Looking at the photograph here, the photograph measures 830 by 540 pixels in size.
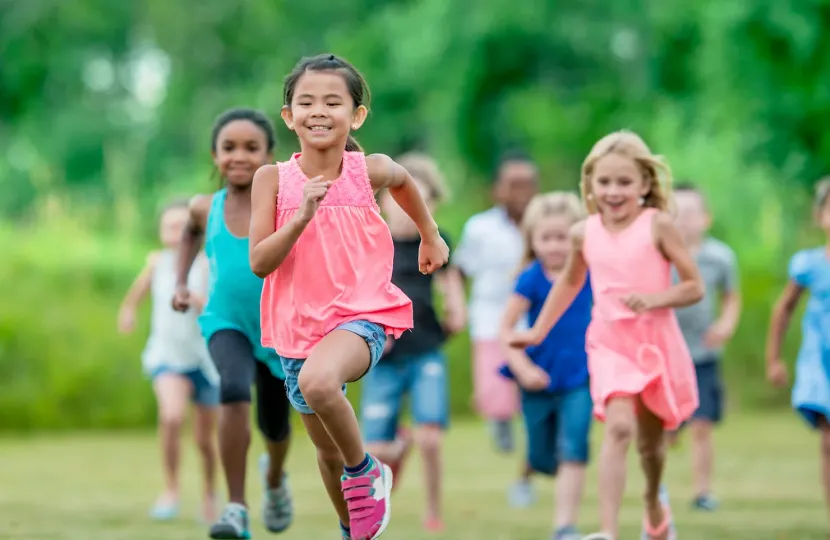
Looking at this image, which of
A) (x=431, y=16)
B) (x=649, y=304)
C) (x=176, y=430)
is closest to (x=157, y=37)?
(x=431, y=16)

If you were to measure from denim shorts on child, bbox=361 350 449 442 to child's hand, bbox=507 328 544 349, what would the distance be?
1.83m

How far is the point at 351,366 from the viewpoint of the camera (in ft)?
17.5

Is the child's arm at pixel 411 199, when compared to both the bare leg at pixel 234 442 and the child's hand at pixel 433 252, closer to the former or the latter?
the child's hand at pixel 433 252

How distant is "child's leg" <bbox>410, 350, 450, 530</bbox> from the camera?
8.83 meters

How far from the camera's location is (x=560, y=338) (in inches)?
319

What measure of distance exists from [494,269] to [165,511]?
3.42 m

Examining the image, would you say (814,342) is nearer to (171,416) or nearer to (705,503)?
(705,503)

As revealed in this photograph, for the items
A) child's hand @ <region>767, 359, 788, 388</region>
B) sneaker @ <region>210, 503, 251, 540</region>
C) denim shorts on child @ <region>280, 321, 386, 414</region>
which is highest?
child's hand @ <region>767, 359, 788, 388</region>

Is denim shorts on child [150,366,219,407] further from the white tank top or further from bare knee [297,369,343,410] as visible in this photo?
bare knee [297,369,343,410]

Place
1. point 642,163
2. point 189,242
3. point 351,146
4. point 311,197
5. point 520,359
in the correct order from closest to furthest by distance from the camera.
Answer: point 311,197, point 351,146, point 642,163, point 189,242, point 520,359

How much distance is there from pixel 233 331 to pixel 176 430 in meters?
2.73

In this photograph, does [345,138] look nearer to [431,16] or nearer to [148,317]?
[148,317]

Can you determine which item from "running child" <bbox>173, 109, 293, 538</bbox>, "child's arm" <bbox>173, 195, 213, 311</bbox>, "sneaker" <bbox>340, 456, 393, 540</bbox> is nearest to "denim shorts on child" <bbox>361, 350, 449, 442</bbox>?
"running child" <bbox>173, 109, 293, 538</bbox>

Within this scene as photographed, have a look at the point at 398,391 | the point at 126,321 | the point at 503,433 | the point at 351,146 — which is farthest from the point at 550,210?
the point at 503,433
